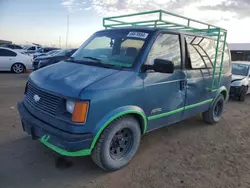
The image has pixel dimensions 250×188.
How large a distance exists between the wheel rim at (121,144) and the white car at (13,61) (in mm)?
11592

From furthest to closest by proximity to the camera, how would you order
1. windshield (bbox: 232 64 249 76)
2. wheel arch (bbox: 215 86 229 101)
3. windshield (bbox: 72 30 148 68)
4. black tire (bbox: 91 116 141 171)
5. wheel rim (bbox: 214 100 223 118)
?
1. windshield (bbox: 232 64 249 76)
2. wheel rim (bbox: 214 100 223 118)
3. wheel arch (bbox: 215 86 229 101)
4. windshield (bbox: 72 30 148 68)
5. black tire (bbox: 91 116 141 171)

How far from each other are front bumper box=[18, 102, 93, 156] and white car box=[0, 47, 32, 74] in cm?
1112

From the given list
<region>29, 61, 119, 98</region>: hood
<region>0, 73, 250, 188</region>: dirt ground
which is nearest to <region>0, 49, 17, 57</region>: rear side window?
<region>0, 73, 250, 188</region>: dirt ground

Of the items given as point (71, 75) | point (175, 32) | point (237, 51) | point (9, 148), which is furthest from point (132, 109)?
point (237, 51)

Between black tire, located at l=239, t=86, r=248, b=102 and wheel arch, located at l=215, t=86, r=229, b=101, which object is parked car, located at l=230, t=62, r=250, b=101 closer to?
black tire, located at l=239, t=86, r=248, b=102

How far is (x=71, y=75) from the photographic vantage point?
3.13m

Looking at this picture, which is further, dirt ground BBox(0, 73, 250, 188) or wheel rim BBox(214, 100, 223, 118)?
wheel rim BBox(214, 100, 223, 118)

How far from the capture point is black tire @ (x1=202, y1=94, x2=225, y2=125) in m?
5.34

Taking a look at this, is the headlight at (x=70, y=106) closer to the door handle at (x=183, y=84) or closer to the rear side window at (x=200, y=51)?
the door handle at (x=183, y=84)

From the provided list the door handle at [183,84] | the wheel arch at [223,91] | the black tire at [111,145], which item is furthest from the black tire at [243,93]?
the black tire at [111,145]

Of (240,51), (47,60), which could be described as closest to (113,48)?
(47,60)

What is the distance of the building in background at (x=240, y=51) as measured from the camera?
30784 millimetres

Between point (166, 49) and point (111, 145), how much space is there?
1.80 meters

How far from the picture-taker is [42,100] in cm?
304
